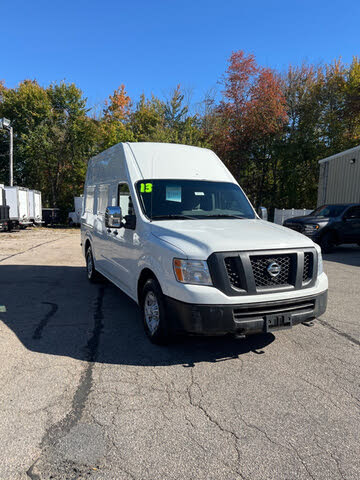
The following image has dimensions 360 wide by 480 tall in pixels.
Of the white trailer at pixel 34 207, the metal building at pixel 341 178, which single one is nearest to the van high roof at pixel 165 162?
the metal building at pixel 341 178

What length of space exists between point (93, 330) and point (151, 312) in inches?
38.6

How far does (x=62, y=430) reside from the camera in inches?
99.7

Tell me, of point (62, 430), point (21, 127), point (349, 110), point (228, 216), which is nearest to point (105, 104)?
point (21, 127)

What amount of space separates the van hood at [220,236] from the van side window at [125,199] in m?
0.73

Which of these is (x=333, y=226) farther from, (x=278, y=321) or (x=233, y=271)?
(x=233, y=271)

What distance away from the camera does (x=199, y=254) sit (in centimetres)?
342

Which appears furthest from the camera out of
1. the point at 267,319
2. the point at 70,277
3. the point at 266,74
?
the point at 266,74

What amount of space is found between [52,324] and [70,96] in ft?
116

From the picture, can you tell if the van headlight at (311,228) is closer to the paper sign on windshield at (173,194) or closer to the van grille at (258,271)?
the paper sign on windshield at (173,194)

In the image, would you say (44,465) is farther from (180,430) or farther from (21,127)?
(21,127)

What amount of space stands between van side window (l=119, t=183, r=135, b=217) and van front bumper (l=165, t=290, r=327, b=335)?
173 cm

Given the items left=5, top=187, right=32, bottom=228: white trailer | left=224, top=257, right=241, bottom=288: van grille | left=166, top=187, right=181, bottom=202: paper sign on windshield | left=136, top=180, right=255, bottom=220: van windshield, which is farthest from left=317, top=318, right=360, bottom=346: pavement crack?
left=5, top=187, right=32, bottom=228: white trailer

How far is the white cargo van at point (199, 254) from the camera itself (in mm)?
3402

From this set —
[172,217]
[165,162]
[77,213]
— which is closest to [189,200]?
[172,217]
